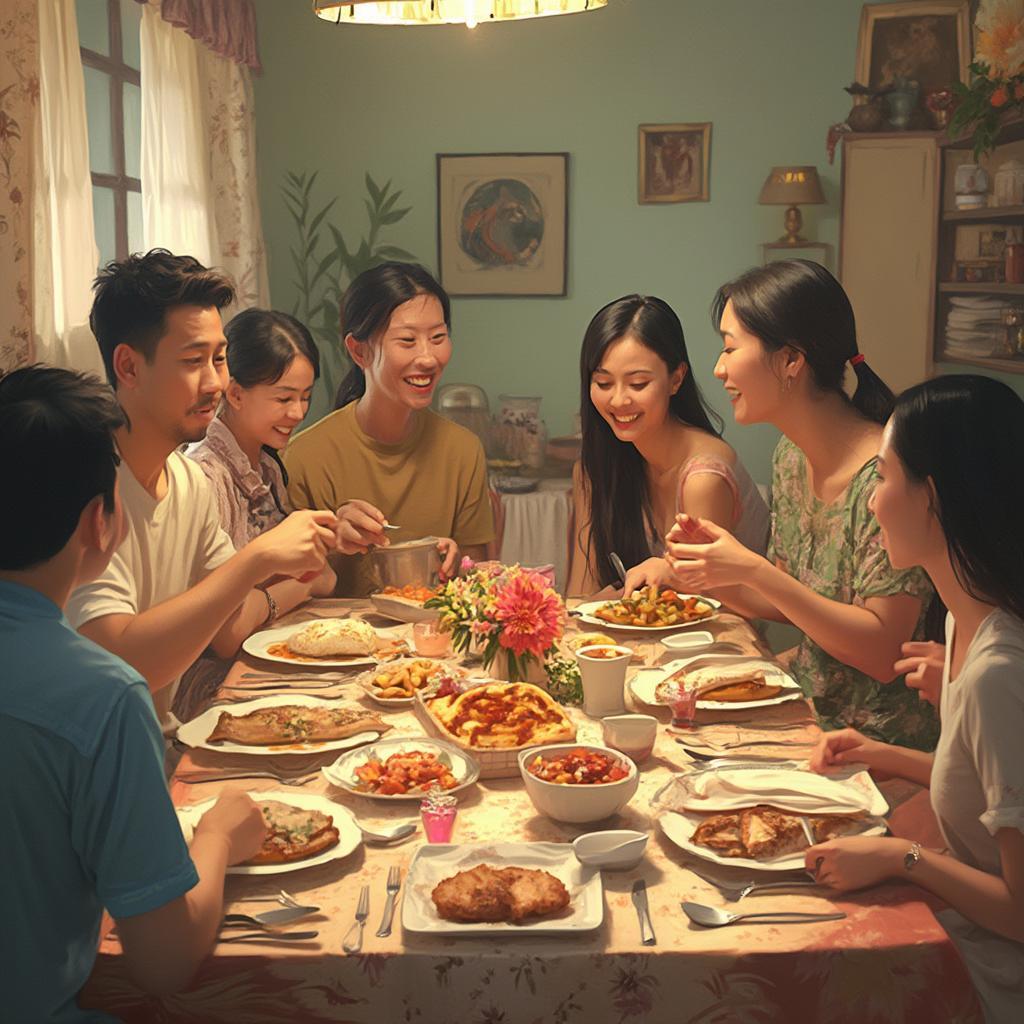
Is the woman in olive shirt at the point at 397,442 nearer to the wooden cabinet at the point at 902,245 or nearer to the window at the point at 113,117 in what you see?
the window at the point at 113,117

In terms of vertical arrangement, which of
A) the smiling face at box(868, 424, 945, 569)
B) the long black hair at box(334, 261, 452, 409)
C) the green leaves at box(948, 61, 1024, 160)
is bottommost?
the smiling face at box(868, 424, 945, 569)

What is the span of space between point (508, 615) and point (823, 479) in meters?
0.79

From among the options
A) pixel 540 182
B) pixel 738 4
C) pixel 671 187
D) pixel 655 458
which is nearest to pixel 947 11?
pixel 738 4

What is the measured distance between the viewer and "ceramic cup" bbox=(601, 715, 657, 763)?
176cm

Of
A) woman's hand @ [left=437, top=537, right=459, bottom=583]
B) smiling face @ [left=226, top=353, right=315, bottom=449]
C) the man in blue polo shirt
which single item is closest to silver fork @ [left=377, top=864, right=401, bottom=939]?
the man in blue polo shirt

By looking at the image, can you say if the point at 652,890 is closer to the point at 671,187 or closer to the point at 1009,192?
the point at 1009,192

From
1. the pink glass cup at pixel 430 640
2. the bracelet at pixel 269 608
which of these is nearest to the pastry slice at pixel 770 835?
the pink glass cup at pixel 430 640

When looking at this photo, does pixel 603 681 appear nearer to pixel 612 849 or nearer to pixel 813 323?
pixel 612 849

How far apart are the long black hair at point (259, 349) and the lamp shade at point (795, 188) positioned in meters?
3.53

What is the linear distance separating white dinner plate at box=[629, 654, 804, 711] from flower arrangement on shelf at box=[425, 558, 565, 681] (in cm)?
17

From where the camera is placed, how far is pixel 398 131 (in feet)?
20.1

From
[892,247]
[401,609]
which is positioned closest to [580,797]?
[401,609]

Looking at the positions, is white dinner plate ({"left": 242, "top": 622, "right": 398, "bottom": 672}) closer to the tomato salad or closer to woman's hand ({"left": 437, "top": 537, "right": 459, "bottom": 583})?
woman's hand ({"left": 437, "top": 537, "right": 459, "bottom": 583})

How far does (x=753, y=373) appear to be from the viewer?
246cm
